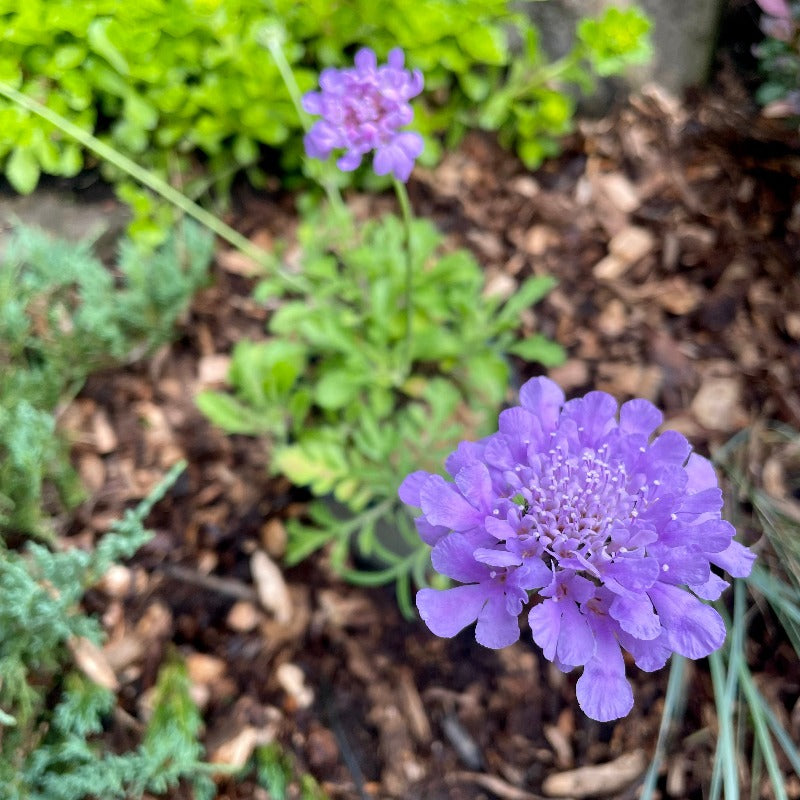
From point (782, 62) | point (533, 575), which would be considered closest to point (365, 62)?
point (533, 575)

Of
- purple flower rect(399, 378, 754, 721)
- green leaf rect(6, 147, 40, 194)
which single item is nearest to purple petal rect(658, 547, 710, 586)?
purple flower rect(399, 378, 754, 721)

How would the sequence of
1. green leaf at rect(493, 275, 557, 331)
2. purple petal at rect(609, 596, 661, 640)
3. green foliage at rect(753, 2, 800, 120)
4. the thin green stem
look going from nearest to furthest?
purple petal at rect(609, 596, 661, 640) < the thin green stem < green leaf at rect(493, 275, 557, 331) < green foliage at rect(753, 2, 800, 120)

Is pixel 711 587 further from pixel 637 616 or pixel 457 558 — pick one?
pixel 457 558

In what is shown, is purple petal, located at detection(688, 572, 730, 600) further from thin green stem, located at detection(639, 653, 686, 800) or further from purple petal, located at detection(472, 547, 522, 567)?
thin green stem, located at detection(639, 653, 686, 800)

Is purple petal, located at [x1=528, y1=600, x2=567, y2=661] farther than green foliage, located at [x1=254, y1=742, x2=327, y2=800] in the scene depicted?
No

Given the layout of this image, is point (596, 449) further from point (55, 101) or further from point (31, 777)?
point (55, 101)

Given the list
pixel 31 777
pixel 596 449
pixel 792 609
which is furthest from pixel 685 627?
pixel 31 777
